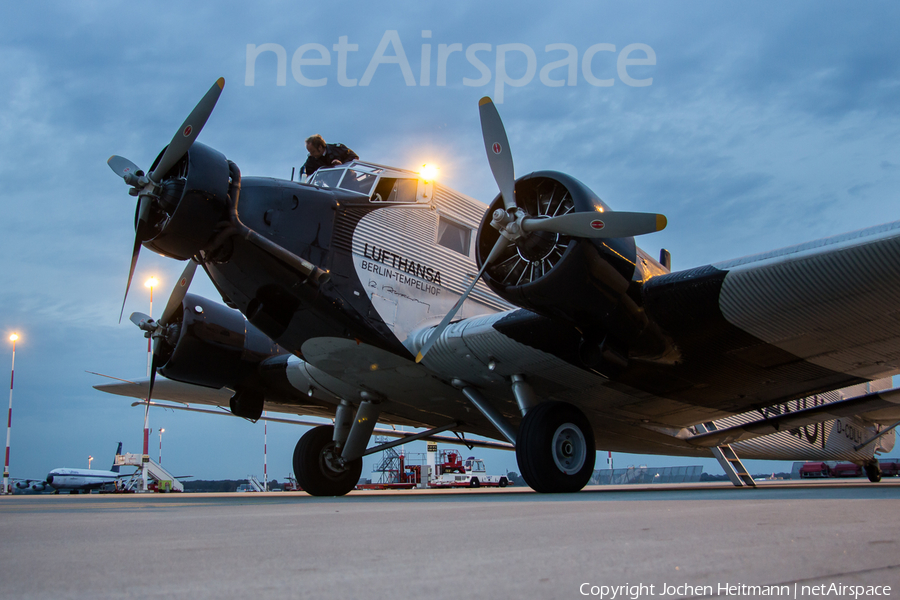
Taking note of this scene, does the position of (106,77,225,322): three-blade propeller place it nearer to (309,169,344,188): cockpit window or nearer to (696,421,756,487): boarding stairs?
(309,169,344,188): cockpit window

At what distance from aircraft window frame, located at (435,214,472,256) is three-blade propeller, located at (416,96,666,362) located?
7.87 feet

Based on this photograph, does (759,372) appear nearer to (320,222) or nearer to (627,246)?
(627,246)

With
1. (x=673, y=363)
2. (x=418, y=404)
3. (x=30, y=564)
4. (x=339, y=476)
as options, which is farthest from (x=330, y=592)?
(x=339, y=476)

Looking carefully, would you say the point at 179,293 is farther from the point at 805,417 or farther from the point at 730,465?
the point at 730,465

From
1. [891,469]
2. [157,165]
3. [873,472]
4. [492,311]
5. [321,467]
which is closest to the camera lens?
[157,165]

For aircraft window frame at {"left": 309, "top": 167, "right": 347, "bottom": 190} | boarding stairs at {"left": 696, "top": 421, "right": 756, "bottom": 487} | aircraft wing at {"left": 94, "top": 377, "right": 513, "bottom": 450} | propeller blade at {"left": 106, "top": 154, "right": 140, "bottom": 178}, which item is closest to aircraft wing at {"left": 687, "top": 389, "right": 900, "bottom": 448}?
boarding stairs at {"left": 696, "top": 421, "right": 756, "bottom": 487}

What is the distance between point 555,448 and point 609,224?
3.12 meters

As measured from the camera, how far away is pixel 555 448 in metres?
8.37

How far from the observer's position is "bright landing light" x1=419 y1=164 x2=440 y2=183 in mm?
10705

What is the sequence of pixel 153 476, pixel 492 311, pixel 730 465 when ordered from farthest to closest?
1. pixel 153 476
2. pixel 730 465
3. pixel 492 311

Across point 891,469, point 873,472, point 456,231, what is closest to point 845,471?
point 891,469

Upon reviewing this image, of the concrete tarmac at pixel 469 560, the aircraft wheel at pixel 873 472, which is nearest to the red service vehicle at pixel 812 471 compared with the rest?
the aircraft wheel at pixel 873 472

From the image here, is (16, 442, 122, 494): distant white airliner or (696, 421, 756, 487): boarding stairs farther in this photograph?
(16, 442, 122, 494): distant white airliner

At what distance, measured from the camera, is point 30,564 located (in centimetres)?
198
